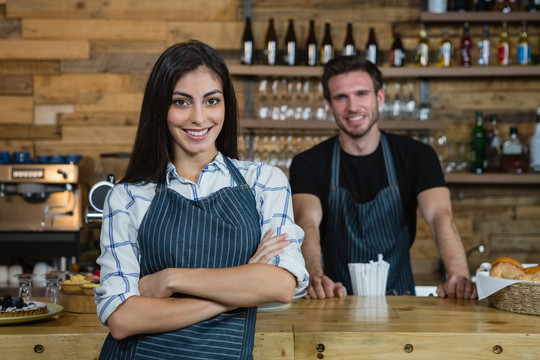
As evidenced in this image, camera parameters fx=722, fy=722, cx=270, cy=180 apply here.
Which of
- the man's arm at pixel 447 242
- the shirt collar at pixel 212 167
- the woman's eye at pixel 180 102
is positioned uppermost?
the woman's eye at pixel 180 102

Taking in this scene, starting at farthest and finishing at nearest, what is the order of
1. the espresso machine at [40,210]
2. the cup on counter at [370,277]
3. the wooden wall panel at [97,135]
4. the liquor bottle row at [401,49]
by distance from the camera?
the wooden wall panel at [97,135] < the liquor bottle row at [401,49] < the espresso machine at [40,210] < the cup on counter at [370,277]

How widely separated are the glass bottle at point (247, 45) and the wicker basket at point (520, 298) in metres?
2.35

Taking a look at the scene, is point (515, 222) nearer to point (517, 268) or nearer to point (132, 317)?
point (517, 268)

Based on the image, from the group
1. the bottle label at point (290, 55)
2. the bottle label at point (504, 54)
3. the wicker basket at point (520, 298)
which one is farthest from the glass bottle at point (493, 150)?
the wicker basket at point (520, 298)

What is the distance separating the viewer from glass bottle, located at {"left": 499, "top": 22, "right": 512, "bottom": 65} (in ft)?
13.0

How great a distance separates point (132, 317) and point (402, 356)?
0.69 meters

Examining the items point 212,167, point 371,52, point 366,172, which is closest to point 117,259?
point 212,167

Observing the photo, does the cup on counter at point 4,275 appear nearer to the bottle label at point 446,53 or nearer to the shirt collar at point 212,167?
the shirt collar at point 212,167

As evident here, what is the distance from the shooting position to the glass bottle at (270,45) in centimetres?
399

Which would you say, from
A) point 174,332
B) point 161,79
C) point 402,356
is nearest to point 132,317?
point 174,332

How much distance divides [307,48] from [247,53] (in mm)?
337

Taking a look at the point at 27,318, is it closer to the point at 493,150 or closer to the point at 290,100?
the point at 290,100

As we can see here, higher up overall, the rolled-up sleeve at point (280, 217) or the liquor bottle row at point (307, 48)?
the liquor bottle row at point (307, 48)

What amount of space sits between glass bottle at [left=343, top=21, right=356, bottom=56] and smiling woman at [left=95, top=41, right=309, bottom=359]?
2.55 metres
